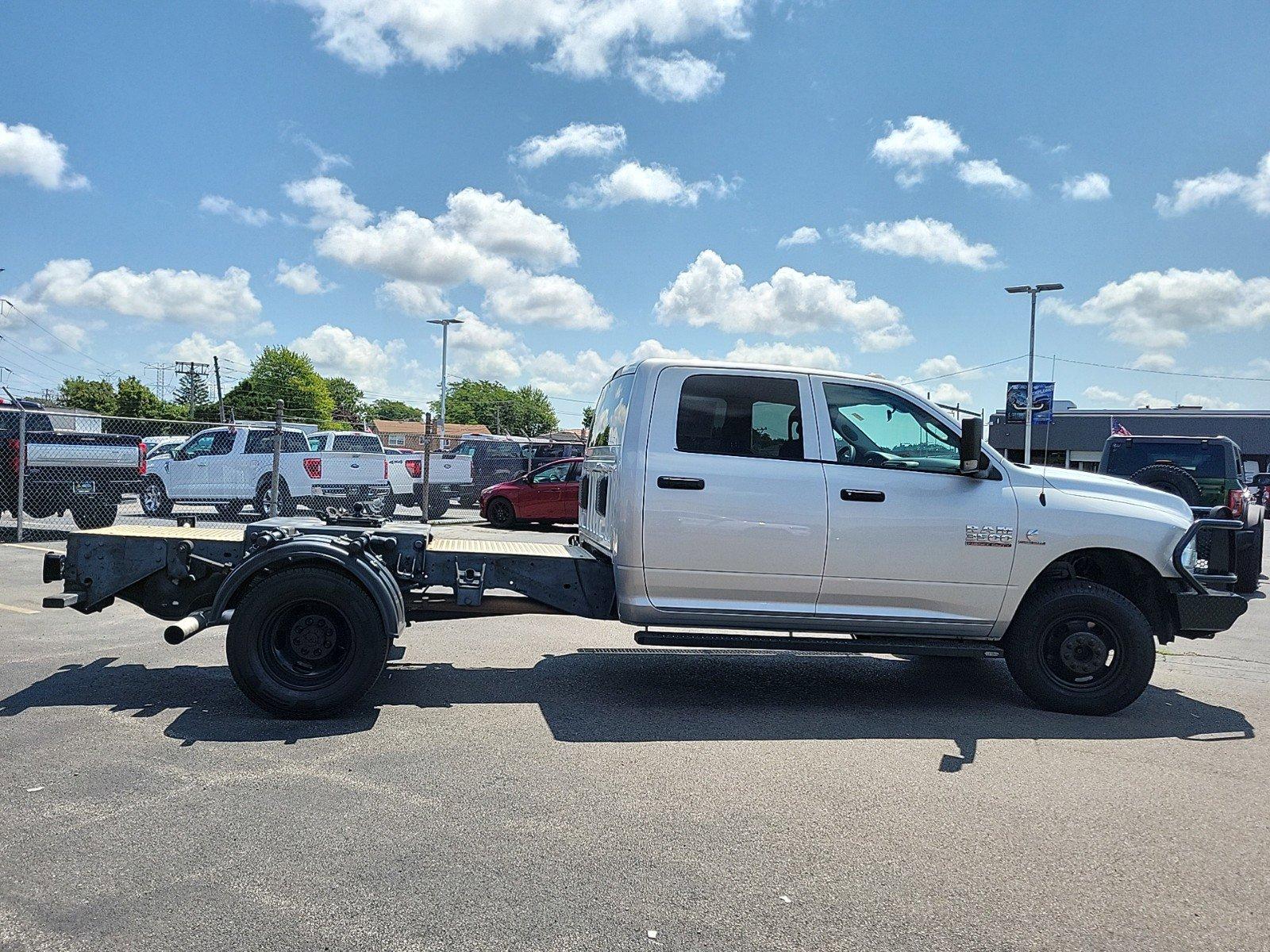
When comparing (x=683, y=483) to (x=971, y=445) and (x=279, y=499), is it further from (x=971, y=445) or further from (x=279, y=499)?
(x=279, y=499)

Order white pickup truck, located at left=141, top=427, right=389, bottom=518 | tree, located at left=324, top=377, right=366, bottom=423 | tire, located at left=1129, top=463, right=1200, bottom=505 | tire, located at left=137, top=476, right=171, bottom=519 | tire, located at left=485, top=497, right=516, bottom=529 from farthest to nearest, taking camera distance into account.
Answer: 1. tree, located at left=324, top=377, right=366, bottom=423
2. tire, located at left=485, top=497, right=516, bottom=529
3. tire, located at left=137, top=476, right=171, bottom=519
4. white pickup truck, located at left=141, top=427, right=389, bottom=518
5. tire, located at left=1129, top=463, right=1200, bottom=505

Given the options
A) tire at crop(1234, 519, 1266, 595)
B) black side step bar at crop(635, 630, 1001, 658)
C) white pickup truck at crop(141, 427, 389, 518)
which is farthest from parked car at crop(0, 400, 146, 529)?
tire at crop(1234, 519, 1266, 595)

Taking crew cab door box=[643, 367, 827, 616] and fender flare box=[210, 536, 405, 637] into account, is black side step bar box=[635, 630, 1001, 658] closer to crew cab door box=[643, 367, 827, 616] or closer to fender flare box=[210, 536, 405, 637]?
crew cab door box=[643, 367, 827, 616]

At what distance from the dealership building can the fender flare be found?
2029 inches

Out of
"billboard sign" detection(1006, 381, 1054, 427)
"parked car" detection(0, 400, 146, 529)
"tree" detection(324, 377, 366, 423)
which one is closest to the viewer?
"parked car" detection(0, 400, 146, 529)

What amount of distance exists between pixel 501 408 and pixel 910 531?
495 ft

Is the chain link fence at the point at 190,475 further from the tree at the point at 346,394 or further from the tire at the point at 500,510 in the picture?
the tree at the point at 346,394

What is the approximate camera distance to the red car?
19.1 m

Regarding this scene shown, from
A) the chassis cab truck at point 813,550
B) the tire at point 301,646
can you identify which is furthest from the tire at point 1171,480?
the tire at point 301,646

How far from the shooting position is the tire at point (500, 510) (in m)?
19.4

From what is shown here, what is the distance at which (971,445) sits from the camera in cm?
587

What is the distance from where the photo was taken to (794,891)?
11.4 ft

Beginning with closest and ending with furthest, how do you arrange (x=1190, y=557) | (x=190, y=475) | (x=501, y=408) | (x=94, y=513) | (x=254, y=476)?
(x=1190, y=557)
(x=94, y=513)
(x=254, y=476)
(x=190, y=475)
(x=501, y=408)

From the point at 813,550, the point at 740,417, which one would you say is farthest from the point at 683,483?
the point at 813,550
